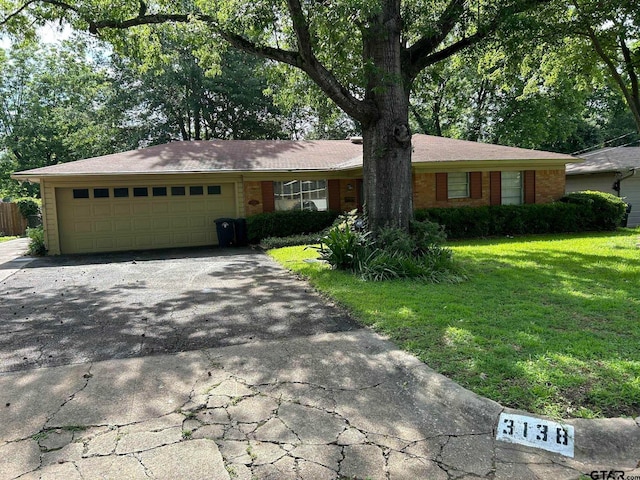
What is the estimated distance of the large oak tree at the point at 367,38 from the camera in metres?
8.28

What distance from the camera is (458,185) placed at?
15.3 metres

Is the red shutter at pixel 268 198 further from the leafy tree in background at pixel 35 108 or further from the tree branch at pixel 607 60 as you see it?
the leafy tree in background at pixel 35 108

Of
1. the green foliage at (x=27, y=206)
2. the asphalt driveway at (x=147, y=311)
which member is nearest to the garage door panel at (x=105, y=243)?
the asphalt driveway at (x=147, y=311)

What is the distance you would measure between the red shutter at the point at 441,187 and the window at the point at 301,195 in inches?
151

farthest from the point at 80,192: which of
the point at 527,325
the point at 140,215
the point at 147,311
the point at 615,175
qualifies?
the point at 615,175

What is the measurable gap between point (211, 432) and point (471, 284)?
5.41 m

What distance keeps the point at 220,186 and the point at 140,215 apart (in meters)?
2.66

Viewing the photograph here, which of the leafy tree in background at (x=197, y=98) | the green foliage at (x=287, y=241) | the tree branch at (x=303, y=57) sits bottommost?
the green foliage at (x=287, y=241)

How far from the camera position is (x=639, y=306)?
18.8ft

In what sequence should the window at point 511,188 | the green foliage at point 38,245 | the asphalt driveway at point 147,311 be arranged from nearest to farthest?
the asphalt driveway at point 147,311
the green foliage at point 38,245
the window at point 511,188

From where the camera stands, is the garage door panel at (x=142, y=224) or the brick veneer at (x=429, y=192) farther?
the brick veneer at (x=429, y=192)

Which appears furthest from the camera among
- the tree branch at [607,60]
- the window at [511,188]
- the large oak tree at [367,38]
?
the window at [511,188]

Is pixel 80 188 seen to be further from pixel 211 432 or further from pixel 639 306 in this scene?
pixel 639 306

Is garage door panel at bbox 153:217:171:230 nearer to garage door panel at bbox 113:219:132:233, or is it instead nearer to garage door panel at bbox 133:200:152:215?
garage door panel at bbox 133:200:152:215
